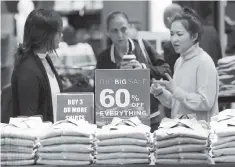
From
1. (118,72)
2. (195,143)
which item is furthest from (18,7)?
(195,143)

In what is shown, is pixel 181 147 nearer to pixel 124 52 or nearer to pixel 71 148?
pixel 71 148

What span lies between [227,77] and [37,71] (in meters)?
2.53

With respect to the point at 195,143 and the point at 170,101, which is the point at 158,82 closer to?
the point at 170,101

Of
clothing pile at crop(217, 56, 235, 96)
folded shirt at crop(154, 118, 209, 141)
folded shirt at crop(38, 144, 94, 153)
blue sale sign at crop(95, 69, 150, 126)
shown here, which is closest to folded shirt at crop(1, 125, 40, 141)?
folded shirt at crop(38, 144, 94, 153)

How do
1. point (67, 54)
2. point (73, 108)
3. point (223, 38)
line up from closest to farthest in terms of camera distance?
1. point (73, 108)
2. point (67, 54)
3. point (223, 38)

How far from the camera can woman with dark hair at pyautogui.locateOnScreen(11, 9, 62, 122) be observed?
3938 mm

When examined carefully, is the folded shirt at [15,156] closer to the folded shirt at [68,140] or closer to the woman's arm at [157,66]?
the folded shirt at [68,140]

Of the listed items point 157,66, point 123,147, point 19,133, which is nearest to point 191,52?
point 157,66

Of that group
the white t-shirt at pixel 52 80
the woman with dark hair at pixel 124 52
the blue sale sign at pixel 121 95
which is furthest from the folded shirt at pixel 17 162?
the woman with dark hair at pixel 124 52

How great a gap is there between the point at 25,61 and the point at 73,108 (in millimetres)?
715

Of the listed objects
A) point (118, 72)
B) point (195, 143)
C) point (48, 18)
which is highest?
point (48, 18)

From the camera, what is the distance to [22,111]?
3.94m

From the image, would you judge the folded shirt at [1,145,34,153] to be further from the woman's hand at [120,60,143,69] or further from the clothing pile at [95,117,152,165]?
the woman's hand at [120,60,143,69]

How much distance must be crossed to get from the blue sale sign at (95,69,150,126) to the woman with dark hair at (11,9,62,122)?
0.57 metres
